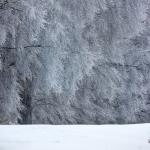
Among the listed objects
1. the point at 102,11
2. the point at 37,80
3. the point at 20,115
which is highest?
the point at 102,11

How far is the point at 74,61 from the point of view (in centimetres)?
1380

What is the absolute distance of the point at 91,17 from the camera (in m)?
14.2

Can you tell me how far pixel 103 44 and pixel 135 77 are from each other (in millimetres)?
1893

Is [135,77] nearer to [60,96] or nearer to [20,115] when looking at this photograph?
[60,96]
